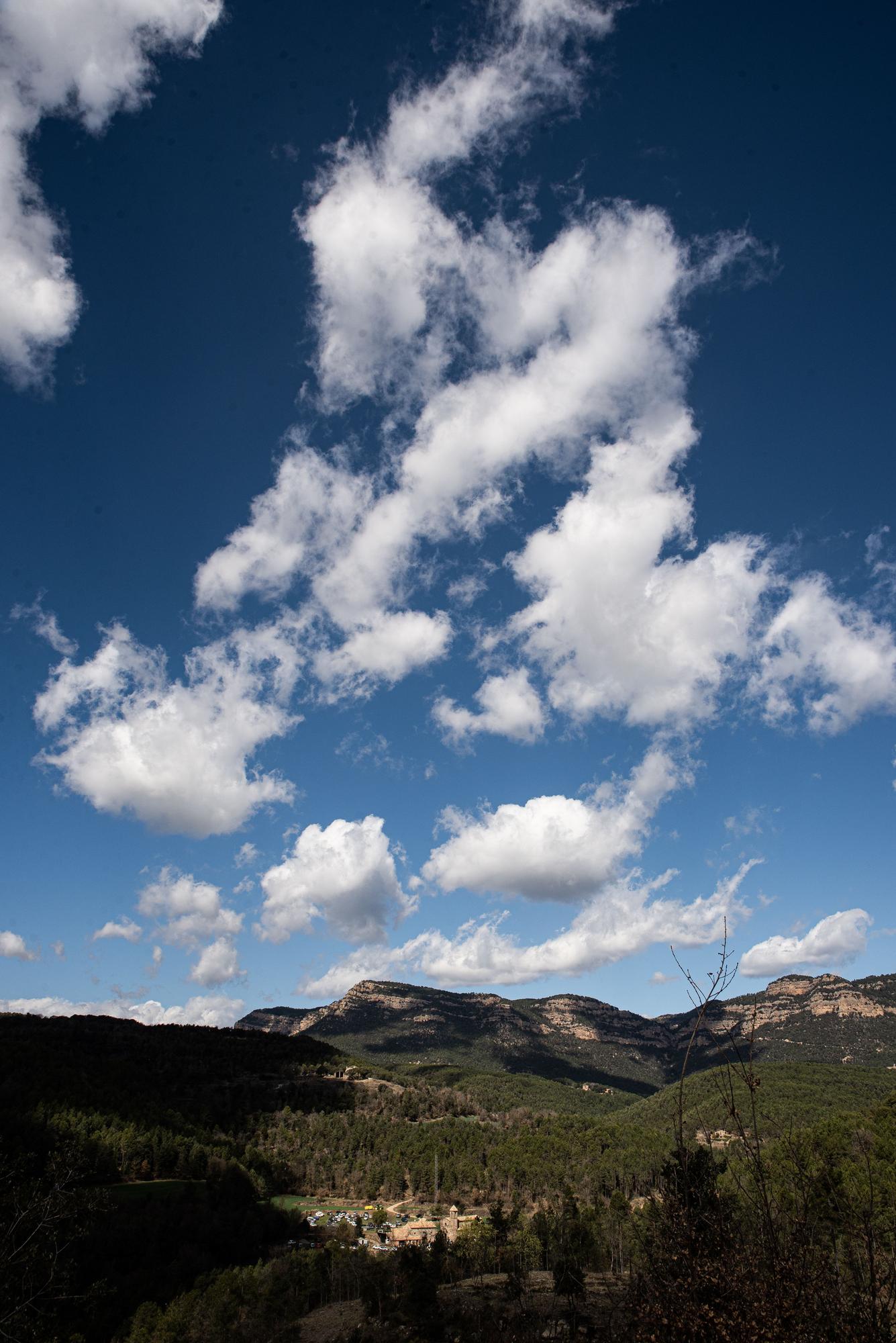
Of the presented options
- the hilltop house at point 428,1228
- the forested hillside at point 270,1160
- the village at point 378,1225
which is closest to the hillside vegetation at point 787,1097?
the forested hillside at point 270,1160

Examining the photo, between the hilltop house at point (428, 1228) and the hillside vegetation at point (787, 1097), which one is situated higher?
the hillside vegetation at point (787, 1097)

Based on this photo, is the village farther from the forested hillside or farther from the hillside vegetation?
the hillside vegetation

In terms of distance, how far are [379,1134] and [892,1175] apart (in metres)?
109

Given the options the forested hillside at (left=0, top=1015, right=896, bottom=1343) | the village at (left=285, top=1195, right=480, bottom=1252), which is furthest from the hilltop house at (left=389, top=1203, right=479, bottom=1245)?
the forested hillside at (left=0, top=1015, right=896, bottom=1343)

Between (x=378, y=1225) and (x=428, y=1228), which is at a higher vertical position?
(x=378, y=1225)

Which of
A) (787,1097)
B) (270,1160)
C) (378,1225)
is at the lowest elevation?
(378,1225)

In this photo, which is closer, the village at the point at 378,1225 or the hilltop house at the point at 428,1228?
the village at the point at 378,1225

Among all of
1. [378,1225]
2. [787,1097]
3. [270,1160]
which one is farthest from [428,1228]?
[787,1097]

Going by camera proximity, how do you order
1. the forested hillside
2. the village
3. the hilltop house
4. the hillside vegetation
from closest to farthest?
the forested hillside < the village < the hilltop house < the hillside vegetation

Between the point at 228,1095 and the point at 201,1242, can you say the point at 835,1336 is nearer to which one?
the point at 201,1242

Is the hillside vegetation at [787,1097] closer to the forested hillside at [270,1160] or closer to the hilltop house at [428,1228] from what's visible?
the forested hillside at [270,1160]

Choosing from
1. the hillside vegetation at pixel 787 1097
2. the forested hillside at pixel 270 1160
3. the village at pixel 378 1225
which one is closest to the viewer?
the forested hillside at pixel 270 1160

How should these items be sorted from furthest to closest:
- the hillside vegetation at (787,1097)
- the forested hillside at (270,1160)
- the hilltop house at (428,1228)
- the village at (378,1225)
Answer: the hillside vegetation at (787,1097)
the hilltop house at (428,1228)
the village at (378,1225)
the forested hillside at (270,1160)

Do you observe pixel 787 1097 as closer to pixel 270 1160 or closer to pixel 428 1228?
pixel 428 1228
